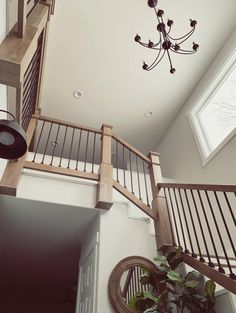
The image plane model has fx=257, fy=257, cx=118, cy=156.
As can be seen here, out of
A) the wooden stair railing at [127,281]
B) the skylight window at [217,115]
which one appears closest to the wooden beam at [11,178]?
the wooden stair railing at [127,281]

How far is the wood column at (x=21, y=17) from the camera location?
195 cm

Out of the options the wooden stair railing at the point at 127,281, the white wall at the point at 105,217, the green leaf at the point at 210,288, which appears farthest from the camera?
the white wall at the point at 105,217

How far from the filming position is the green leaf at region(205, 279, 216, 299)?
2.11m

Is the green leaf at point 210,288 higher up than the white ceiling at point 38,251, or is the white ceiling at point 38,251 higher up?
the white ceiling at point 38,251

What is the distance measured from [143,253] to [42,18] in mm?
2701

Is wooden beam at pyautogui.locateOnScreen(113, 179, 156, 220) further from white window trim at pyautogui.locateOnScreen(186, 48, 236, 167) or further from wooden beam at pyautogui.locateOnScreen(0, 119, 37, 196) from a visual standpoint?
white window trim at pyautogui.locateOnScreen(186, 48, 236, 167)

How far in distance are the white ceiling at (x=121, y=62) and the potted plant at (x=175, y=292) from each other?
3.65m

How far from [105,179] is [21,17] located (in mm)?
1900

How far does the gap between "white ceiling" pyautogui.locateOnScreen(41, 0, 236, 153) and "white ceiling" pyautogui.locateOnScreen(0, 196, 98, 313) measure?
9.94 ft

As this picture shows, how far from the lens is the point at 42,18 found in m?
2.61

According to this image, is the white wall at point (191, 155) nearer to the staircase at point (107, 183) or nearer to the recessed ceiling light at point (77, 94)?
the staircase at point (107, 183)

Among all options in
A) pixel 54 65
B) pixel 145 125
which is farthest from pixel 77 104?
pixel 145 125

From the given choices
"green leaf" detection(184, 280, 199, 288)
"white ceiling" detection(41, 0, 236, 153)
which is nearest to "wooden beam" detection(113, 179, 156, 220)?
"green leaf" detection(184, 280, 199, 288)

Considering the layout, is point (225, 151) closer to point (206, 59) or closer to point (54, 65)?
point (206, 59)
